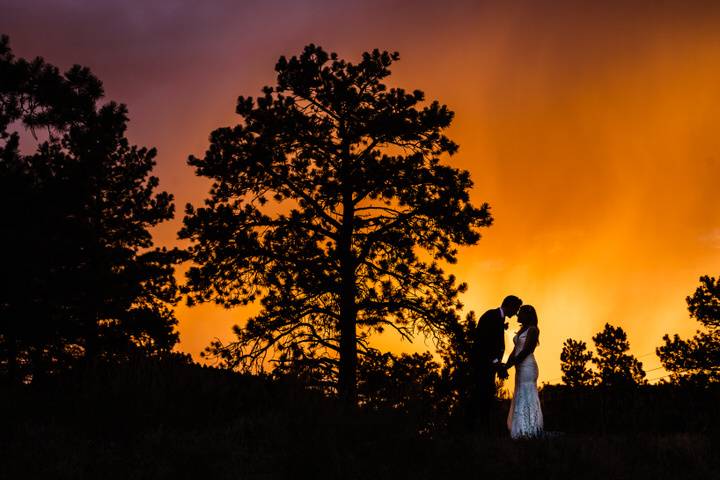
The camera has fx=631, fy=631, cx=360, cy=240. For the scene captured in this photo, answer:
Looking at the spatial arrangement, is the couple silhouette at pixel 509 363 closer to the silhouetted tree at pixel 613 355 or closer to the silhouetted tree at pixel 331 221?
the silhouetted tree at pixel 331 221

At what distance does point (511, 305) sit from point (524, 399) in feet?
5.11

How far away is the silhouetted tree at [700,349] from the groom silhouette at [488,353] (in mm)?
30744

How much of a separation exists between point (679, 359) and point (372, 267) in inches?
1137

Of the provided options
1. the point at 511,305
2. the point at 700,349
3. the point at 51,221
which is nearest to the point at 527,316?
the point at 511,305

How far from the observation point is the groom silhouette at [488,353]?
10422mm

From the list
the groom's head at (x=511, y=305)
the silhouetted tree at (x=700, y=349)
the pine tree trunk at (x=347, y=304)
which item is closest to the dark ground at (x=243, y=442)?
the groom's head at (x=511, y=305)

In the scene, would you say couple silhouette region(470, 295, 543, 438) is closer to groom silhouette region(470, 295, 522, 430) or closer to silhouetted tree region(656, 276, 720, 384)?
groom silhouette region(470, 295, 522, 430)

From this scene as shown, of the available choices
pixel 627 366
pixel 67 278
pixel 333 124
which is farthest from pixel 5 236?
pixel 627 366

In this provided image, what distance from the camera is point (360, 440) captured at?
6848 mm

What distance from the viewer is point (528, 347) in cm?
1033

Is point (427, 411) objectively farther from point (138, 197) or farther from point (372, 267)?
point (138, 197)

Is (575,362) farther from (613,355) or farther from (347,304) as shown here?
(347,304)

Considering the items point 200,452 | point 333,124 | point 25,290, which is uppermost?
point 333,124

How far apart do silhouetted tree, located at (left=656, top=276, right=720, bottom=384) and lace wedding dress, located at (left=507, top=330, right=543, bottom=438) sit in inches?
1196
